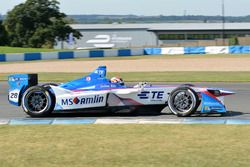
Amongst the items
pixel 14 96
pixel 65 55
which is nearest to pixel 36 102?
pixel 14 96

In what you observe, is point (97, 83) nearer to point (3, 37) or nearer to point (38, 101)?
point (38, 101)

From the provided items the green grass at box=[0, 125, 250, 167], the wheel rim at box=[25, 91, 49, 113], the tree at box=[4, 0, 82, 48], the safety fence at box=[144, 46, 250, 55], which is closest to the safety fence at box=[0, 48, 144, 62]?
the safety fence at box=[144, 46, 250, 55]

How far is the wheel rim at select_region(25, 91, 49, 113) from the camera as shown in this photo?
36.4 ft

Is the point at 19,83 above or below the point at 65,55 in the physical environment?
below

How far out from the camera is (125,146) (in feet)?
25.8

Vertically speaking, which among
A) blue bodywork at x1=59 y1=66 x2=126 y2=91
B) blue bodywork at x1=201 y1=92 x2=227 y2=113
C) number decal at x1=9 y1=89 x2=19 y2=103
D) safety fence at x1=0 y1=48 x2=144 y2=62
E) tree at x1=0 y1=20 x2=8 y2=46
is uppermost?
tree at x1=0 y1=20 x2=8 y2=46

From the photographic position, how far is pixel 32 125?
10.0m

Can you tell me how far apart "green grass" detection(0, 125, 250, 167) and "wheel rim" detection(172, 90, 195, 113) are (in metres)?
1.15

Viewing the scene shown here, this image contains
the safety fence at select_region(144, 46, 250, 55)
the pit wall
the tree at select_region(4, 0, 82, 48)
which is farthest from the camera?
the tree at select_region(4, 0, 82, 48)

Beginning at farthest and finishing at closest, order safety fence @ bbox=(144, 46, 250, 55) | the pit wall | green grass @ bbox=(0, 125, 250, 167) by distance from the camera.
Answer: safety fence @ bbox=(144, 46, 250, 55)
the pit wall
green grass @ bbox=(0, 125, 250, 167)

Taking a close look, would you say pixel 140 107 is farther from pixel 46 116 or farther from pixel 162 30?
pixel 162 30

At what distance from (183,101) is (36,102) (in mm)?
2847

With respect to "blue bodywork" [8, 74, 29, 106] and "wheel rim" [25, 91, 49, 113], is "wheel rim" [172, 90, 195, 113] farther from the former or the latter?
"blue bodywork" [8, 74, 29, 106]

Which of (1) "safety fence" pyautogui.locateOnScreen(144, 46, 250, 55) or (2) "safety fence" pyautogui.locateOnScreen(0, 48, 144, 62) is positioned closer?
(2) "safety fence" pyautogui.locateOnScreen(0, 48, 144, 62)
